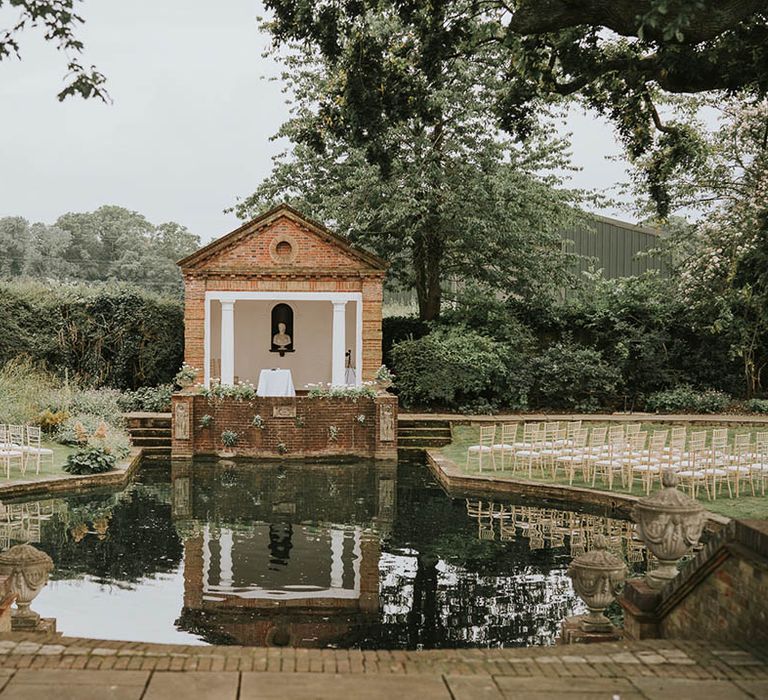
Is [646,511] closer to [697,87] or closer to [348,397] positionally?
[697,87]

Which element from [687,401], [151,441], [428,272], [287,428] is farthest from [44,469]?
[687,401]

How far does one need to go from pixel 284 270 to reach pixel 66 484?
9559mm

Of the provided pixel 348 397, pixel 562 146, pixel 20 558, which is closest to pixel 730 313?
pixel 562 146

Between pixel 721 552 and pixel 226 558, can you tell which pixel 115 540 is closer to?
pixel 226 558

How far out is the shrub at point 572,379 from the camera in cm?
2516

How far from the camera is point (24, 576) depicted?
6785mm

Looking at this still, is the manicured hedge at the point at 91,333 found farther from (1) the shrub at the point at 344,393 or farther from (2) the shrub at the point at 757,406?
(2) the shrub at the point at 757,406

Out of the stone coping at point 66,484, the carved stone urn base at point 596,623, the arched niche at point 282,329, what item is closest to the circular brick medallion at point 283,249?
the arched niche at point 282,329

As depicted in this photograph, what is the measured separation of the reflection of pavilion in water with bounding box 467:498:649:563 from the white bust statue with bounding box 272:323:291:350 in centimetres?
1323

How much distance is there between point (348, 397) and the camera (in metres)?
20.4

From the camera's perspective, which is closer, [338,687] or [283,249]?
[338,687]

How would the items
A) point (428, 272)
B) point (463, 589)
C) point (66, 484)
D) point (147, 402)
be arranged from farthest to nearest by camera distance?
point (428, 272)
point (147, 402)
point (66, 484)
point (463, 589)

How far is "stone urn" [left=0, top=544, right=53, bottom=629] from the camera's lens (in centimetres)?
678

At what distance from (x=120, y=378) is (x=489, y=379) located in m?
10.8
